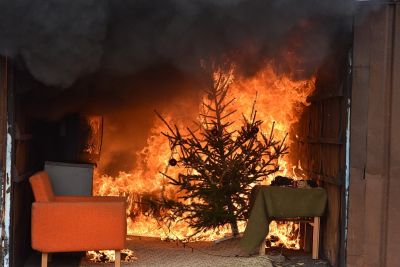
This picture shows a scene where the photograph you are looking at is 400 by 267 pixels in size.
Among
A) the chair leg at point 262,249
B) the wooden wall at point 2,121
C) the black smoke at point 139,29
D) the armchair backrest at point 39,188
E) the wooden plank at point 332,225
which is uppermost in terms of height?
A: the black smoke at point 139,29

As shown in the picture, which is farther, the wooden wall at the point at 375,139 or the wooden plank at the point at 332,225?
the wooden plank at the point at 332,225

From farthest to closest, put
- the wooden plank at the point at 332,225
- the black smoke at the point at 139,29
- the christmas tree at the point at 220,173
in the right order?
the christmas tree at the point at 220,173
the wooden plank at the point at 332,225
the black smoke at the point at 139,29

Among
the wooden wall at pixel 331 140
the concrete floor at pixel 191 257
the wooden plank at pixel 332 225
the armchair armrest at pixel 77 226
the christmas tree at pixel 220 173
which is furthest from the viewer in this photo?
the christmas tree at pixel 220 173

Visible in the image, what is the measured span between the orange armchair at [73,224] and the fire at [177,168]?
2.57 meters

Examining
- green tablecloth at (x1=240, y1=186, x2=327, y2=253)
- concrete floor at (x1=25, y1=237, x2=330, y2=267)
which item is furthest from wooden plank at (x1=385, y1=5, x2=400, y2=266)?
green tablecloth at (x1=240, y1=186, x2=327, y2=253)

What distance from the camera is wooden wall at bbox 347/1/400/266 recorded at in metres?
5.92

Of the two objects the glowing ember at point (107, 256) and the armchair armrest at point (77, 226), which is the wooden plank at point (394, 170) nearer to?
the armchair armrest at point (77, 226)

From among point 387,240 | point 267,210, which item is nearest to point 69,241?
point 267,210

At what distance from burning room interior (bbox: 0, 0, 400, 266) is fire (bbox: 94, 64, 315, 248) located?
0.07 ft

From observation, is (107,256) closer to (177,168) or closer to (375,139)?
(177,168)

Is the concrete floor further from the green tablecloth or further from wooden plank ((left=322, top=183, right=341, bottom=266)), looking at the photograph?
the green tablecloth

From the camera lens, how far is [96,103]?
9.63m

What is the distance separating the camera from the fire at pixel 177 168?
8844 mm

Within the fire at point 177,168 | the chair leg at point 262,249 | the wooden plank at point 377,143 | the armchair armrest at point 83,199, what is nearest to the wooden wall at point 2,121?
the armchair armrest at point 83,199
